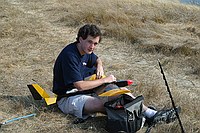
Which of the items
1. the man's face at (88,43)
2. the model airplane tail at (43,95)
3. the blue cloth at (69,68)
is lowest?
the model airplane tail at (43,95)

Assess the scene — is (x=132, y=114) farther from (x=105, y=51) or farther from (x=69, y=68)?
(x=105, y=51)

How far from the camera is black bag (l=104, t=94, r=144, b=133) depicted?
10.3 ft

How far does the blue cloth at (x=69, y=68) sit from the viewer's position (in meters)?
3.42

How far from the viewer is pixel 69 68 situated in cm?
341

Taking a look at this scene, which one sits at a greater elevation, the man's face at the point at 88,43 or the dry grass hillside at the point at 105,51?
the man's face at the point at 88,43

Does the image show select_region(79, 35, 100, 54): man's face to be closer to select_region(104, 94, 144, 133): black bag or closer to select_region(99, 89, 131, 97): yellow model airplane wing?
select_region(99, 89, 131, 97): yellow model airplane wing

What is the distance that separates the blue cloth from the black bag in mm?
455

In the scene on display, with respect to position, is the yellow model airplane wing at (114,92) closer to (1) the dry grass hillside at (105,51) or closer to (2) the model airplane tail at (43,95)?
(1) the dry grass hillside at (105,51)

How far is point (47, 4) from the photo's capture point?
9.34 meters

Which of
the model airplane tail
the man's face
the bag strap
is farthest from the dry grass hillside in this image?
the man's face

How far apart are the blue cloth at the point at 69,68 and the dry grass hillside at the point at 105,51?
0.30m

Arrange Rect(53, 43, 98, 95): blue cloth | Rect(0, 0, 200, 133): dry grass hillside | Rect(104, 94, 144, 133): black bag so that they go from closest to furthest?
Rect(104, 94, 144, 133): black bag < Rect(53, 43, 98, 95): blue cloth < Rect(0, 0, 200, 133): dry grass hillside

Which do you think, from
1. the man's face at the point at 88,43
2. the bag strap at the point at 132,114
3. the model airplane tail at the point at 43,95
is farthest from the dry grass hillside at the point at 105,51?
the man's face at the point at 88,43

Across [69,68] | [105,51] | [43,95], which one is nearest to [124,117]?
[69,68]
